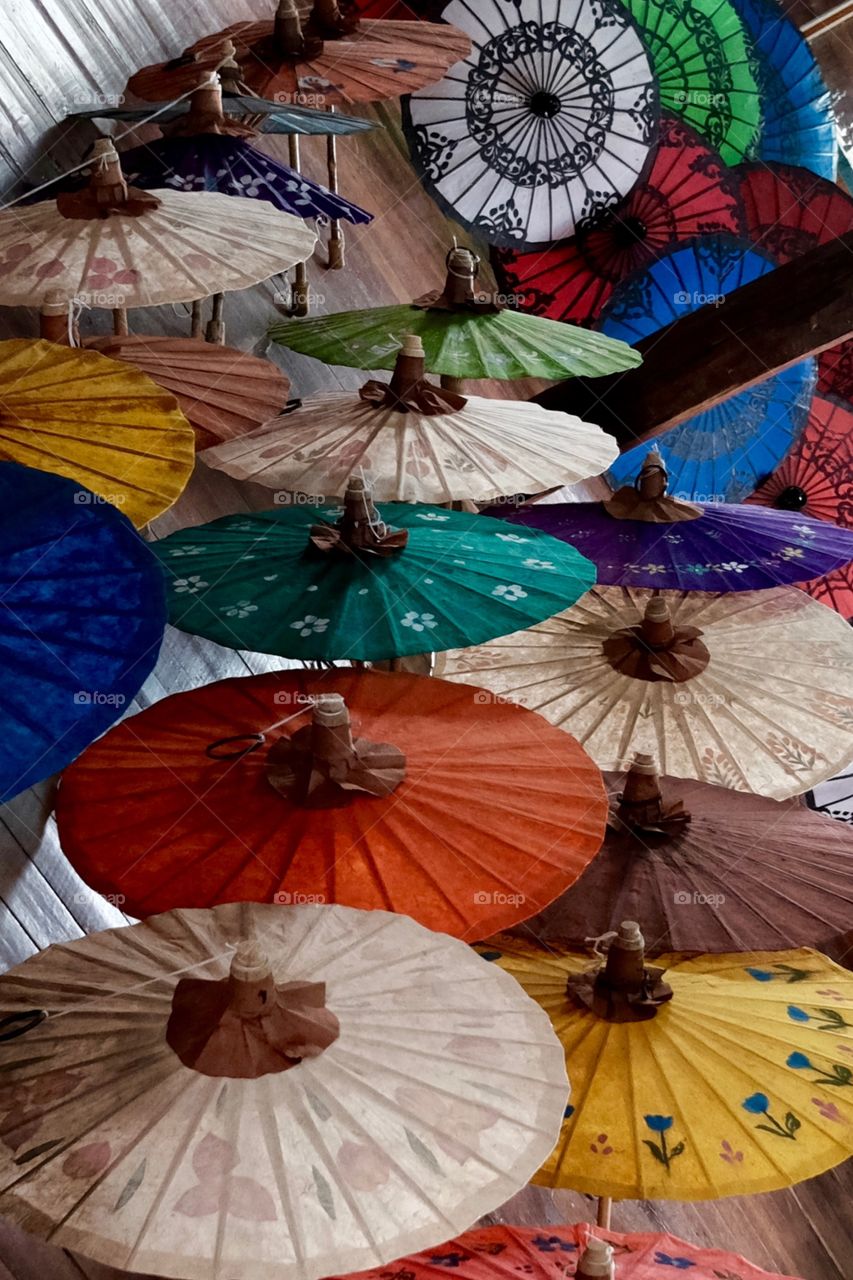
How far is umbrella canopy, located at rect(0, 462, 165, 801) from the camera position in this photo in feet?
4.83

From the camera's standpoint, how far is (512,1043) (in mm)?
1509

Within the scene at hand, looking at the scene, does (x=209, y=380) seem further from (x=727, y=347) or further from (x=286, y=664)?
(x=727, y=347)

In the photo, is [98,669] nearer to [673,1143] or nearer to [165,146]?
[673,1143]

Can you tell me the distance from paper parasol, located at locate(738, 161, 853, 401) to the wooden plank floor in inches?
38.9

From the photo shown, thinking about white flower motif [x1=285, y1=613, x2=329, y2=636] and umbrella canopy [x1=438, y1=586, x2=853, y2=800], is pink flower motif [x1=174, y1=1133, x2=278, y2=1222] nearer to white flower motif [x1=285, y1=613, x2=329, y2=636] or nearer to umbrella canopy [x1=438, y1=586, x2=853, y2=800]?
white flower motif [x1=285, y1=613, x2=329, y2=636]

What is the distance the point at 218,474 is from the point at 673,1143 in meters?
1.83

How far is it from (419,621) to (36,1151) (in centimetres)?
96

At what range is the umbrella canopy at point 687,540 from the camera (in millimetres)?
2902

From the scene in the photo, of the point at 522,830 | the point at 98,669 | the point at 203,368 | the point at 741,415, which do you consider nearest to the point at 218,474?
the point at 203,368

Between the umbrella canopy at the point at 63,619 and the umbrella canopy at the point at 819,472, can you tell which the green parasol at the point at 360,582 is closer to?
the umbrella canopy at the point at 63,619

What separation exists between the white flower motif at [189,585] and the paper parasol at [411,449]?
297 millimetres

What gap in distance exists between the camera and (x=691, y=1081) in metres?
1.94

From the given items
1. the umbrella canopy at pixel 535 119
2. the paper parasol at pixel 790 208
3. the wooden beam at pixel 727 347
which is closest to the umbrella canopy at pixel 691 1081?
the wooden beam at pixel 727 347

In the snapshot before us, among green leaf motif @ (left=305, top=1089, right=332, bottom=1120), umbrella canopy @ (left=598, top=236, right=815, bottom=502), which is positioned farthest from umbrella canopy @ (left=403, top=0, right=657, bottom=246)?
green leaf motif @ (left=305, top=1089, right=332, bottom=1120)
